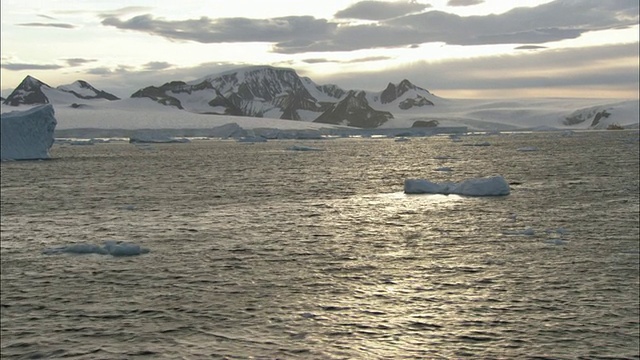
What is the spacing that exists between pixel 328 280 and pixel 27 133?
65.2m

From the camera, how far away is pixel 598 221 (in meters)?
30.0

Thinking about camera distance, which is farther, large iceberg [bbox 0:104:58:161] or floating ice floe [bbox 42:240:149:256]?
large iceberg [bbox 0:104:58:161]

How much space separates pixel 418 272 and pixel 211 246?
8171mm

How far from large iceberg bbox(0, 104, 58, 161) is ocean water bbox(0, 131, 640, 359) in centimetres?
3379

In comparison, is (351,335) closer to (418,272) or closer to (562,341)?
(562,341)

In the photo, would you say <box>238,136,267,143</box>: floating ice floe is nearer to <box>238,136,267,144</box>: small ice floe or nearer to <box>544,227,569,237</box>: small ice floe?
<box>238,136,267,144</box>: small ice floe

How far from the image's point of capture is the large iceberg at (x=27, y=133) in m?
70.4

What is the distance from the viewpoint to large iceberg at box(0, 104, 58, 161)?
7038 cm

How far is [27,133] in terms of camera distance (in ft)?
249

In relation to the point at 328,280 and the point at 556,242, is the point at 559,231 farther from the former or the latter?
the point at 328,280

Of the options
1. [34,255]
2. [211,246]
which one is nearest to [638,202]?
[211,246]

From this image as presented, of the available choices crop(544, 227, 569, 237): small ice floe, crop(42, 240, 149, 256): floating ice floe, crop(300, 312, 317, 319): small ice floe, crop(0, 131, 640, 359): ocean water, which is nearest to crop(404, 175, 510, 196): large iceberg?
crop(0, 131, 640, 359): ocean water

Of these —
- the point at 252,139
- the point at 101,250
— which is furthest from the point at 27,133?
the point at 252,139

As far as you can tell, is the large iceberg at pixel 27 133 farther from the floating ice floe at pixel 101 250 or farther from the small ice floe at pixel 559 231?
the small ice floe at pixel 559 231
